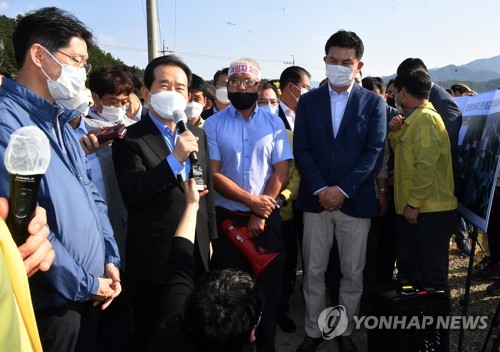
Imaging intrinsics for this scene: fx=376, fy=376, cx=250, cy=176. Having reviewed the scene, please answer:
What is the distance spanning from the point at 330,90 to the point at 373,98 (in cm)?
36

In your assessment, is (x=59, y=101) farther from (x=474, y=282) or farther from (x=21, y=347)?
(x=474, y=282)

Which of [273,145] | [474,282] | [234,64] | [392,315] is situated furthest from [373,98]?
[474,282]

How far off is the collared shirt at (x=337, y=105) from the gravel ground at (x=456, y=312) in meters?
1.85

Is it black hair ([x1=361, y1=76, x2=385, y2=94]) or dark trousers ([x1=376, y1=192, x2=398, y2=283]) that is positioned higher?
black hair ([x1=361, y1=76, x2=385, y2=94])

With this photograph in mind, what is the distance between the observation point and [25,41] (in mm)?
1824

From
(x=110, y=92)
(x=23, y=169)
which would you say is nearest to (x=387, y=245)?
(x=110, y=92)

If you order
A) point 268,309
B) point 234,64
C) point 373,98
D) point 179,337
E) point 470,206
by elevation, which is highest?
point 234,64

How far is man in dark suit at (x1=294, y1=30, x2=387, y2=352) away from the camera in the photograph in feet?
10.1

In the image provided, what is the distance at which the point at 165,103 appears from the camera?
2395 millimetres

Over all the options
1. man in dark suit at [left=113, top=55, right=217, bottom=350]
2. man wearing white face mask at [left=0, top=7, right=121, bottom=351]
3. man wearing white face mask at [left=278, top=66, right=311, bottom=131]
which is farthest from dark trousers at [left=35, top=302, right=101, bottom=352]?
man wearing white face mask at [left=278, top=66, right=311, bottom=131]

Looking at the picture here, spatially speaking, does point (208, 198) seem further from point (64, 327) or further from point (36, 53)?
point (36, 53)

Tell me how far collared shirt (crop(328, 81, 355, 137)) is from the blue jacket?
2.05 meters

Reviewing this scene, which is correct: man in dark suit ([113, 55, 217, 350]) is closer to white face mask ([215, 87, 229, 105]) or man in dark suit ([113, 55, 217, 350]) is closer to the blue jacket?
the blue jacket

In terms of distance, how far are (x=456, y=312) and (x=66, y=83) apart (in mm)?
3937
